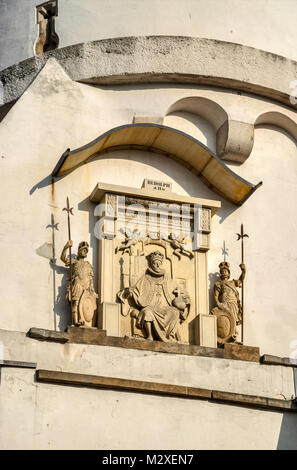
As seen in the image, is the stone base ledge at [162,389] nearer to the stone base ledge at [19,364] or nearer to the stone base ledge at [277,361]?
the stone base ledge at [19,364]

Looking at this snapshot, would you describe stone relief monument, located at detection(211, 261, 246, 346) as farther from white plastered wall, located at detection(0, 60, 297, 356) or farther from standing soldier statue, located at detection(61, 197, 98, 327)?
standing soldier statue, located at detection(61, 197, 98, 327)

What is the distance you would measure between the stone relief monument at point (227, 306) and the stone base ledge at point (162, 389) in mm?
848

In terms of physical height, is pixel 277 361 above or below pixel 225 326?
below

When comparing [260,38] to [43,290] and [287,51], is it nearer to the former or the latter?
[287,51]

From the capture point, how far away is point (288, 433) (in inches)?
511

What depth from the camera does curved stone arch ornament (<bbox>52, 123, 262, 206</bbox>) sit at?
14.0 meters

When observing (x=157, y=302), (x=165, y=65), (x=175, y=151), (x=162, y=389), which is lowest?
(x=162, y=389)

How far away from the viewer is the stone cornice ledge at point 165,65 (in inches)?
572

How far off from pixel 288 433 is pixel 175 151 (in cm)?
330

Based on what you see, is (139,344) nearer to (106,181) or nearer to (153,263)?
(153,263)

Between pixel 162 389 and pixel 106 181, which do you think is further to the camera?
pixel 106 181

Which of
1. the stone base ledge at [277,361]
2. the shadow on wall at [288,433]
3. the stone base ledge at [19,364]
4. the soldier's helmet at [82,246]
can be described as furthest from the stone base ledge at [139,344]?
the soldier's helmet at [82,246]

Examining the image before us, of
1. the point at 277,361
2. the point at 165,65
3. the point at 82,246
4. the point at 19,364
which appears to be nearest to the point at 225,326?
the point at 277,361
